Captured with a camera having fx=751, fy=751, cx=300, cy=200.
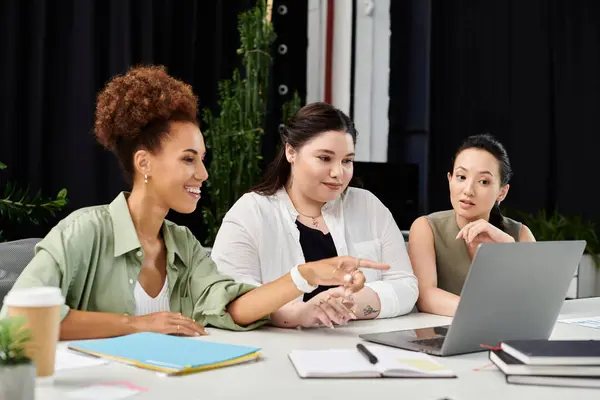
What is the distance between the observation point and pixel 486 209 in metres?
2.37

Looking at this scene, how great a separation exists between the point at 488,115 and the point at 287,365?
3196 mm

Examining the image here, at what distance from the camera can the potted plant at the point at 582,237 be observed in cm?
384

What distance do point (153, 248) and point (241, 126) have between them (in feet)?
5.97

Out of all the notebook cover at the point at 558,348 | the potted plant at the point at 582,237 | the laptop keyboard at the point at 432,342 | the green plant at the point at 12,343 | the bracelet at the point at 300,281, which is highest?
the green plant at the point at 12,343

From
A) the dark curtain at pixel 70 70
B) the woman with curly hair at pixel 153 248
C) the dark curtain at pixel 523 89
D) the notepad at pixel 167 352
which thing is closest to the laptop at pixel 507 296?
the woman with curly hair at pixel 153 248

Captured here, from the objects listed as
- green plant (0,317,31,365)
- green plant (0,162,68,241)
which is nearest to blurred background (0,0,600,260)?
green plant (0,162,68,241)

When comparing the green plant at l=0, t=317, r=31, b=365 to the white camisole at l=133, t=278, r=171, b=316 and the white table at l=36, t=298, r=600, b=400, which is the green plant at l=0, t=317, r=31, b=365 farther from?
the white camisole at l=133, t=278, r=171, b=316

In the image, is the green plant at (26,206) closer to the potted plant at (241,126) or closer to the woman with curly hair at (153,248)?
the potted plant at (241,126)

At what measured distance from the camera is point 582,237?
3.87 meters

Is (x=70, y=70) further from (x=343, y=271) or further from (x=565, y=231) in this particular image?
(x=565, y=231)

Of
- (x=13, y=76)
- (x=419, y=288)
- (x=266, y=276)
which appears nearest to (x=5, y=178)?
(x=13, y=76)

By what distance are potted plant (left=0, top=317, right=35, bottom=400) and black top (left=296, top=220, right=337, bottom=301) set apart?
1.34 m

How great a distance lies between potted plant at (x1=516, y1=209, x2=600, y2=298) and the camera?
384 centimetres

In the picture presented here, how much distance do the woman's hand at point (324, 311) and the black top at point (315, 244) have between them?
561 mm
